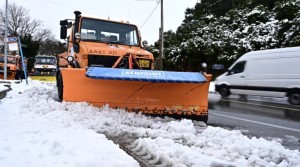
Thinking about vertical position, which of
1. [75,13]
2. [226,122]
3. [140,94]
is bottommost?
[226,122]

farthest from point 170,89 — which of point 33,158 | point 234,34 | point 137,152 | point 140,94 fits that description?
point 234,34

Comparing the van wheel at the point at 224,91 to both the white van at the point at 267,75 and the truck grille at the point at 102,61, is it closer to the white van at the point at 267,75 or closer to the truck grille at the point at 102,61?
the white van at the point at 267,75

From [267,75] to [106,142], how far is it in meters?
11.7

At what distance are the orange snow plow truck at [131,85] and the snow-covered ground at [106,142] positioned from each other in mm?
377

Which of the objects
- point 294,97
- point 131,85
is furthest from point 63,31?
point 294,97

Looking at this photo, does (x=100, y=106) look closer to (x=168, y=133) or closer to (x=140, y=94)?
(x=140, y=94)

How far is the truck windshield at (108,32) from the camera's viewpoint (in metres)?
9.20

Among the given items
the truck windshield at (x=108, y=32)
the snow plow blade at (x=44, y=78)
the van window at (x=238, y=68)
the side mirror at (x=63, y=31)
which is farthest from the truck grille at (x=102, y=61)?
the snow plow blade at (x=44, y=78)

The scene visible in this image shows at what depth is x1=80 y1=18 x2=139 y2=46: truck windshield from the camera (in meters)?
9.20

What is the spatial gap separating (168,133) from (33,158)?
240 cm

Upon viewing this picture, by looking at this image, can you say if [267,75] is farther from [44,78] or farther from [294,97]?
[44,78]

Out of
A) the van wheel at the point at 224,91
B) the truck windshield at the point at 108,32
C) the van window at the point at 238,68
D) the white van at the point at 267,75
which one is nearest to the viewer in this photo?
the truck windshield at the point at 108,32

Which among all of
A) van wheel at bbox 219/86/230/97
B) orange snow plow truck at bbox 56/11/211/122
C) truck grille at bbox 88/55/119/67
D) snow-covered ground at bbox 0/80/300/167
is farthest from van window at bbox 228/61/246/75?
snow-covered ground at bbox 0/80/300/167

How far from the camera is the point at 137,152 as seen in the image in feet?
15.7
